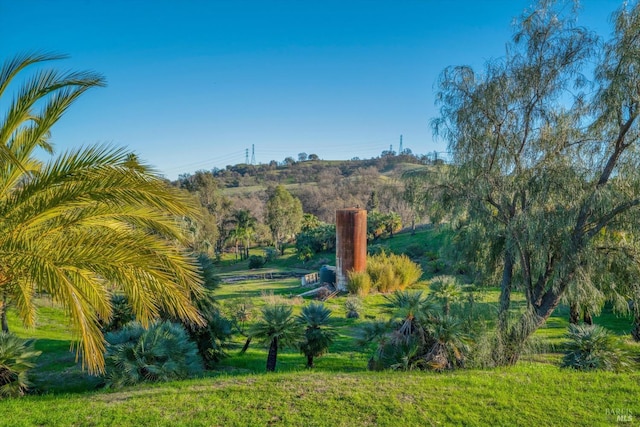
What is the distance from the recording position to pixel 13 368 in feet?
22.2

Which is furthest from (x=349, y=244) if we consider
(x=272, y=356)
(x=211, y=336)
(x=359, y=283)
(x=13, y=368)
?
(x=13, y=368)

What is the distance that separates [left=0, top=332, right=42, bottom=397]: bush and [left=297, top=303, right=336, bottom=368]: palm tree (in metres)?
5.33

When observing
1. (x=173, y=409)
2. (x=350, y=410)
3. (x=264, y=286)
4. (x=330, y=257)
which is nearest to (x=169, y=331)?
(x=173, y=409)

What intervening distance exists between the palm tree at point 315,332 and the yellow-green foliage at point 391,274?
13.2 meters

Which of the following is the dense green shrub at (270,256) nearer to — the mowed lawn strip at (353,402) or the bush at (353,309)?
the bush at (353,309)

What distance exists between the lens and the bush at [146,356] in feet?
23.3

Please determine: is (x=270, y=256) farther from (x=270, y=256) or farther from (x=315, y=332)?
(x=315, y=332)

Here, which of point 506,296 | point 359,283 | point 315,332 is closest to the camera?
point 506,296

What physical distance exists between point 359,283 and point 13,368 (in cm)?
1660

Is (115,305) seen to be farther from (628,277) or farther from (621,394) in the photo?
(628,277)

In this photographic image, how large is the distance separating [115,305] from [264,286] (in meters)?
16.0

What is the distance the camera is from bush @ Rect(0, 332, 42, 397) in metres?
6.61

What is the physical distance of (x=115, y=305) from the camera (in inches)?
387

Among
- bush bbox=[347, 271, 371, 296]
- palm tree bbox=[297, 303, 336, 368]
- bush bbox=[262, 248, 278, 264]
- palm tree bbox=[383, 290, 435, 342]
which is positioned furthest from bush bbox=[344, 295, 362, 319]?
bush bbox=[262, 248, 278, 264]
